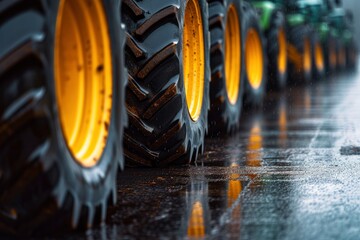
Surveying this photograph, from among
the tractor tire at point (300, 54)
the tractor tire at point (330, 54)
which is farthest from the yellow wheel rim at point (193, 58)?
the tractor tire at point (330, 54)

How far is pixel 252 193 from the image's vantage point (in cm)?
592

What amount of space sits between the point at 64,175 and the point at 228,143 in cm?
457

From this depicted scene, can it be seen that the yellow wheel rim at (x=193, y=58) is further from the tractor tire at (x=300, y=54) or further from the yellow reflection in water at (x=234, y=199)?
the tractor tire at (x=300, y=54)

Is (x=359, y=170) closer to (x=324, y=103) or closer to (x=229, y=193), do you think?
(x=229, y=193)

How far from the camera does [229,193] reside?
5949 mm

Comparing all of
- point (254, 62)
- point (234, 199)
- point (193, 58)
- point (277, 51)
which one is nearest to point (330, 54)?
point (277, 51)

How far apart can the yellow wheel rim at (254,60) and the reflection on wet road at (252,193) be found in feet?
8.50

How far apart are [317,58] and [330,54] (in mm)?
2860

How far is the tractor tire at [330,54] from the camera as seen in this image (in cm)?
2503

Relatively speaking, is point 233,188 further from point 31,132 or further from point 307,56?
point 307,56

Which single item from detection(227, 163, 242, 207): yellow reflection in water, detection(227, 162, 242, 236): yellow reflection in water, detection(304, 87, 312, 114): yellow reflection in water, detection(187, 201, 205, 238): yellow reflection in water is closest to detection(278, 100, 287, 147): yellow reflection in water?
detection(304, 87, 312, 114): yellow reflection in water

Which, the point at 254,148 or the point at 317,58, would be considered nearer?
the point at 254,148

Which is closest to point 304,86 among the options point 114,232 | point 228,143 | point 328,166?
point 228,143

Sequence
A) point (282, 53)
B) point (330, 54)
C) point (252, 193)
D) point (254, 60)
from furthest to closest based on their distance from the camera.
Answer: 1. point (330, 54)
2. point (282, 53)
3. point (254, 60)
4. point (252, 193)
